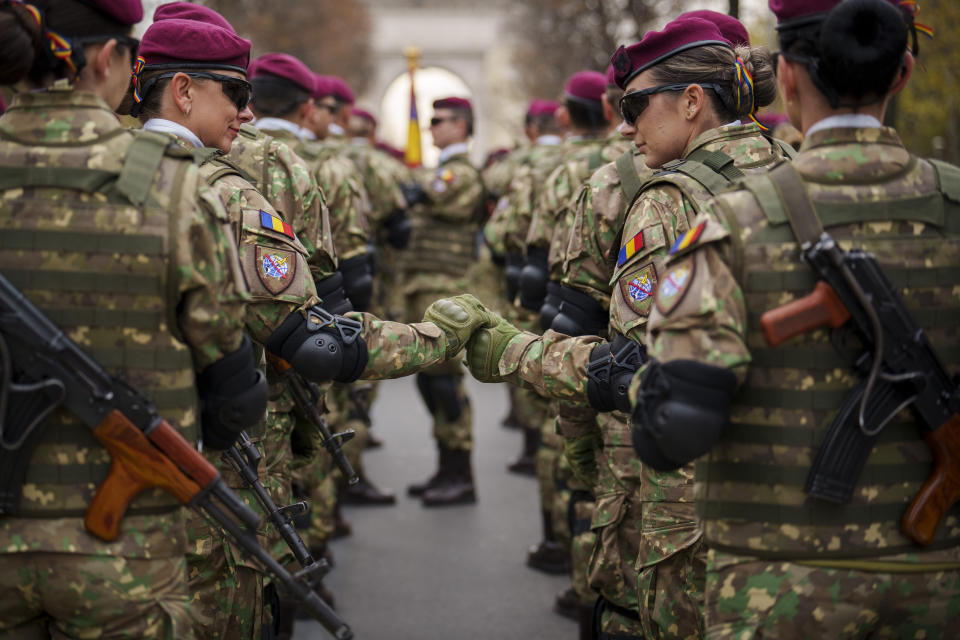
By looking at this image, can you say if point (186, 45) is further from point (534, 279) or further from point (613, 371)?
point (534, 279)

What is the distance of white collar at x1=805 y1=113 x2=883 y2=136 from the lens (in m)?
2.60

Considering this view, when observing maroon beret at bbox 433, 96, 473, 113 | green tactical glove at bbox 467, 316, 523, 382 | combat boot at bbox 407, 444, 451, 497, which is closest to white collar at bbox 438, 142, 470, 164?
maroon beret at bbox 433, 96, 473, 113

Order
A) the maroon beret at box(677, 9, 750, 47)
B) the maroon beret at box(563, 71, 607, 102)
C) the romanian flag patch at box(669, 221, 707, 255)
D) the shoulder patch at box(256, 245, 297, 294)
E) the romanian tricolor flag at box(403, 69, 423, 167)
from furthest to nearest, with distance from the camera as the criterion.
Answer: the romanian tricolor flag at box(403, 69, 423, 167), the maroon beret at box(563, 71, 607, 102), the maroon beret at box(677, 9, 750, 47), the shoulder patch at box(256, 245, 297, 294), the romanian flag patch at box(669, 221, 707, 255)

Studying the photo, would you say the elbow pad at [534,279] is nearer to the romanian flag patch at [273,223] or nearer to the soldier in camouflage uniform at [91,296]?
the romanian flag patch at [273,223]

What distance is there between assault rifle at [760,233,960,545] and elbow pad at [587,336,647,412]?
909mm

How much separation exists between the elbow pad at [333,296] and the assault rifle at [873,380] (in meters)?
1.88

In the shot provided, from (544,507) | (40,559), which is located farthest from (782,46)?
(544,507)

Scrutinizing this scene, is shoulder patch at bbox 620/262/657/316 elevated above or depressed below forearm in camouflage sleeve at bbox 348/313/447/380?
above

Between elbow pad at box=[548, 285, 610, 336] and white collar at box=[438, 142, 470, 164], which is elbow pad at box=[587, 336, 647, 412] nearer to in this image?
elbow pad at box=[548, 285, 610, 336]

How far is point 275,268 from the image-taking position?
345 cm

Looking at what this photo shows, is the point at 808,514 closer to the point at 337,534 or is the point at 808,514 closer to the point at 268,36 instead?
the point at 337,534

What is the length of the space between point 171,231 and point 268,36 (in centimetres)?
2908

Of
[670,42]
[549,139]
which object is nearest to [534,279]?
[670,42]

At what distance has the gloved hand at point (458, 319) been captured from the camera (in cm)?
371
